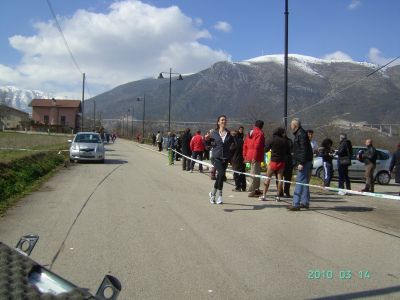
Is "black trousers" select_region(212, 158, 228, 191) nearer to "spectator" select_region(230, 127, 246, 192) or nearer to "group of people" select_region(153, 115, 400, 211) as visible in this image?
"group of people" select_region(153, 115, 400, 211)

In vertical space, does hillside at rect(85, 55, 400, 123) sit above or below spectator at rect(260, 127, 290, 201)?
above

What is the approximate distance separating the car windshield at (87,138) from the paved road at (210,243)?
12.5 metres

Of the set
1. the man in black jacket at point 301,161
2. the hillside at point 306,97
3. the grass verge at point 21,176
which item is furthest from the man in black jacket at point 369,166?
the hillside at point 306,97

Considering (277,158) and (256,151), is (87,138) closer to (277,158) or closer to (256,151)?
(256,151)

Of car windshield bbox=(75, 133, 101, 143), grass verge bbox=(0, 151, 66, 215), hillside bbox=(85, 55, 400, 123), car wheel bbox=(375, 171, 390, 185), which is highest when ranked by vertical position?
hillside bbox=(85, 55, 400, 123)

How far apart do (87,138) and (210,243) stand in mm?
18749

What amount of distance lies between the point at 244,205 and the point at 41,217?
4202 millimetres

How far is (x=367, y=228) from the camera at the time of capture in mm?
8148

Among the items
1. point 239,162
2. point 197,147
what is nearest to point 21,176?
point 239,162
